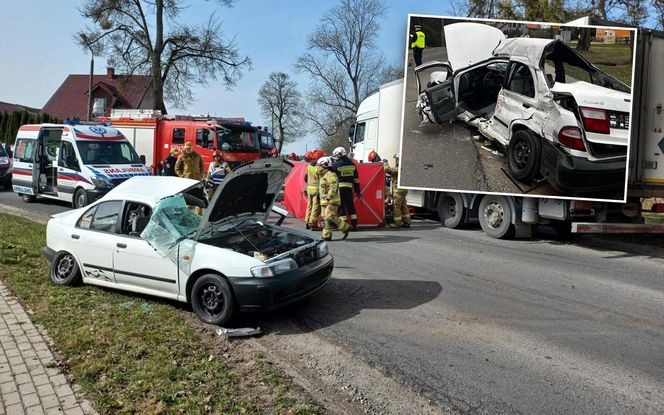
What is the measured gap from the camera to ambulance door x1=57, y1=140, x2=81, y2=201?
13.6 m

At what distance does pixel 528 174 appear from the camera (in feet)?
29.8

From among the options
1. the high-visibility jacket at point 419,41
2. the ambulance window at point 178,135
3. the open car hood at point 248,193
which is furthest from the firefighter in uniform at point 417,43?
the ambulance window at point 178,135

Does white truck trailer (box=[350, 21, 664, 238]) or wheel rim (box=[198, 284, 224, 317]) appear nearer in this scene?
wheel rim (box=[198, 284, 224, 317])

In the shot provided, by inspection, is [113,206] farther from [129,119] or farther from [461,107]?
[129,119]

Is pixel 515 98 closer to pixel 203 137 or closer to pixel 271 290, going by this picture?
pixel 271 290

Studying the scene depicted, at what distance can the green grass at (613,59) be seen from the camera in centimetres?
853

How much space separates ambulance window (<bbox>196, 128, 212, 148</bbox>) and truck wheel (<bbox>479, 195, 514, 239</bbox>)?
1161 cm

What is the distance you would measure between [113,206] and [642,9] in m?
19.4

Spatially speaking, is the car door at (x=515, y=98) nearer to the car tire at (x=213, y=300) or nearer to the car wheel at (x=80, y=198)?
the car tire at (x=213, y=300)

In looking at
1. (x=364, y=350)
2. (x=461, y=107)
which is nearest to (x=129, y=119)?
(x=461, y=107)

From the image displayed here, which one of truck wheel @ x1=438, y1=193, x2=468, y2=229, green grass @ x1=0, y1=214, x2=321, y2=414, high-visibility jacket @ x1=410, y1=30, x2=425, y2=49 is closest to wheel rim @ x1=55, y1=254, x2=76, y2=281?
green grass @ x1=0, y1=214, x2=321, y2=414

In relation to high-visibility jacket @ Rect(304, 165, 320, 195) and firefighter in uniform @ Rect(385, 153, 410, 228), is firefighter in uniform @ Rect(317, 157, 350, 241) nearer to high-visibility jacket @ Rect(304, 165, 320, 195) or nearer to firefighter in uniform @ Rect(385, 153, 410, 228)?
high-visibility jacket @ Rect(304, 165, 320, 195)

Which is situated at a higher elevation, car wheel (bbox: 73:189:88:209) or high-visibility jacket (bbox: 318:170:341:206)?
high-visibility jacket (bbox: 318:170:341:206)

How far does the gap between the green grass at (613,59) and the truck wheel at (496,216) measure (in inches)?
115
